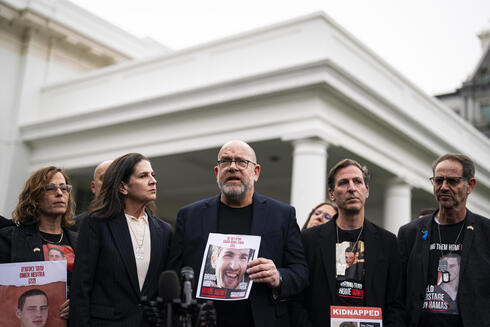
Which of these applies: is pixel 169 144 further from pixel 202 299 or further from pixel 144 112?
pixel 202 299

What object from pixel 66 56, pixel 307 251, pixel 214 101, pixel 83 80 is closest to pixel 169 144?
pixel 214 101

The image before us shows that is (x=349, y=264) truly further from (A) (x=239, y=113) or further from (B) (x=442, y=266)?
(A) (x=239, y=113)

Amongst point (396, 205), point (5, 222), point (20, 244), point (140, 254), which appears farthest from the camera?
point (396, 205)

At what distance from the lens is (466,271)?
3568 mm

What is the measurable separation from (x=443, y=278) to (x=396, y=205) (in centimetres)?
1024

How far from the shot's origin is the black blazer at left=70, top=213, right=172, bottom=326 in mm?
3264

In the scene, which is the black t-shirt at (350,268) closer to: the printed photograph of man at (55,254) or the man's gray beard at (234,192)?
the man's gray beard at (234,192)

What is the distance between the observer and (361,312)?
11.3 feet

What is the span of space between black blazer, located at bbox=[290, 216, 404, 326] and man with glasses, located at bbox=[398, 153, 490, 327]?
15 centimetres

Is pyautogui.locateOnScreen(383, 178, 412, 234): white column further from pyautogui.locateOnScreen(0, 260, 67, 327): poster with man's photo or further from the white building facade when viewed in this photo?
pyautogui.locateOnScreen(0, 260, 67, 327): poster with man's photo

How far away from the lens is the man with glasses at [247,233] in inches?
132

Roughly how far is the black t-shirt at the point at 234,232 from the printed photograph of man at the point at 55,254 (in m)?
1.22

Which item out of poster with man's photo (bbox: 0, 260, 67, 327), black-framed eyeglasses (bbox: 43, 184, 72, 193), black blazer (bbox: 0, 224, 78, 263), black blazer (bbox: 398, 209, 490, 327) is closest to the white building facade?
black blazer (bbox: 398, 209, 490, 327)

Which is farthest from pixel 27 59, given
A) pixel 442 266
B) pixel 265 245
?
pixel 442 266
